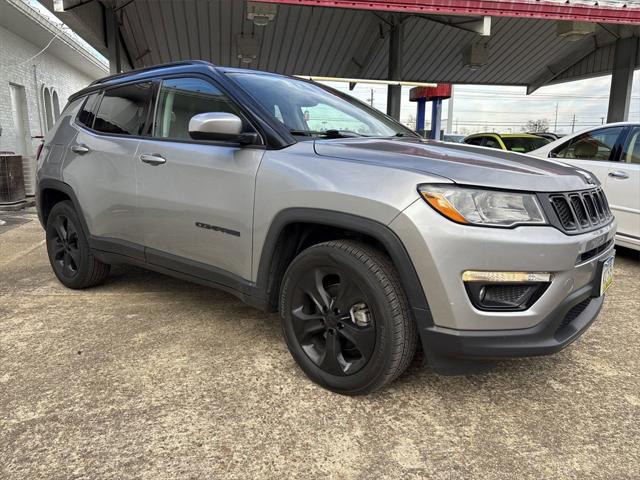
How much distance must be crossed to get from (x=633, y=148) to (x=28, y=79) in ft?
52.3

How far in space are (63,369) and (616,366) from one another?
314 centimetres

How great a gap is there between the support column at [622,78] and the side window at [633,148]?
1136 cm

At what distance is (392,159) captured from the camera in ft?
7.55

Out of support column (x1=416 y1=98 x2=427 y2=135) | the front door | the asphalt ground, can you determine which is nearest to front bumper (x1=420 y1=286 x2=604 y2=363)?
the asphalt ground

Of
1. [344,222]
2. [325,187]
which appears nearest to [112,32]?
[325,187]

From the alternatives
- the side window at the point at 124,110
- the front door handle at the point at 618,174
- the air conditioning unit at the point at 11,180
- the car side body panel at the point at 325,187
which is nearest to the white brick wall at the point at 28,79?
the air conditioning unit at the point at 11,180

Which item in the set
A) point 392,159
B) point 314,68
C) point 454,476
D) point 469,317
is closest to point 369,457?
point 454,476

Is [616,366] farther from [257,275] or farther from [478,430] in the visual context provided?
[257,275]

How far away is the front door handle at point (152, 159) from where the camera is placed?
3.16 meters

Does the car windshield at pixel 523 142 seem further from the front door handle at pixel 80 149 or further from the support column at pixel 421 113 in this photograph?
the front door handle at pixel 80 149

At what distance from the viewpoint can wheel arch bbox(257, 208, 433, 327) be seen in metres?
2.13

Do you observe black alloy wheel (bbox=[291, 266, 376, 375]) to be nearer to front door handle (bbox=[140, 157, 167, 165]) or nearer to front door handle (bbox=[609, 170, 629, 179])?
front door handle (bbox=[140, 157, 167, 165])

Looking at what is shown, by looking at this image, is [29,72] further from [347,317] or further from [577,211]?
[577,211]

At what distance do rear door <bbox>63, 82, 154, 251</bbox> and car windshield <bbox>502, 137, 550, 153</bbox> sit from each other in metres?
8.39
